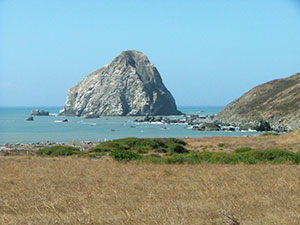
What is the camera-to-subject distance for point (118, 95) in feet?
580

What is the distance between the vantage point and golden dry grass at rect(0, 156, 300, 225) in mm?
6751

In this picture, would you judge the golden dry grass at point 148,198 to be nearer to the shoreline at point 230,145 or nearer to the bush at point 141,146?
the bush at point 141,146

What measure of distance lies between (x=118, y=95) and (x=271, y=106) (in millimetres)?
86518

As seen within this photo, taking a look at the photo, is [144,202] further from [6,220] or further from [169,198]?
[6,220]

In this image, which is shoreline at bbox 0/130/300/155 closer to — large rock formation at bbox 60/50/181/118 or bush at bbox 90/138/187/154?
bush at bbox 90/138/187/154

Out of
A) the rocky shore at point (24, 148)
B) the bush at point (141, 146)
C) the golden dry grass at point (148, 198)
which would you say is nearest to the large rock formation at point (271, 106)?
the bush at point (141, 146)

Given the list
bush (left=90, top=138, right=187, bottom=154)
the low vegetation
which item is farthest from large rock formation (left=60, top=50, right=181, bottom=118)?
the low vegetation

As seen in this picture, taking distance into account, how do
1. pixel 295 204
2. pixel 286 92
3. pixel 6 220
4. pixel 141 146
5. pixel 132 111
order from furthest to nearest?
pixel 132 111, pixel 286 92, pixel 141 146, pixel 295 204, pixel 6 220

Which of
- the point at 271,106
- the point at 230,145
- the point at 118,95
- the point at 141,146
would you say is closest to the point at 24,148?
the point at 141,146

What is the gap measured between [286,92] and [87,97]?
97973 millimetres

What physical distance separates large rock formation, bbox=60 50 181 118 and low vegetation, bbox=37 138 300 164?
428ft

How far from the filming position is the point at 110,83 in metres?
183

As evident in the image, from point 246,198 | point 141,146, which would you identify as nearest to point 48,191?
point 246,198

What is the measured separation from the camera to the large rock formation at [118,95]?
17688cm
